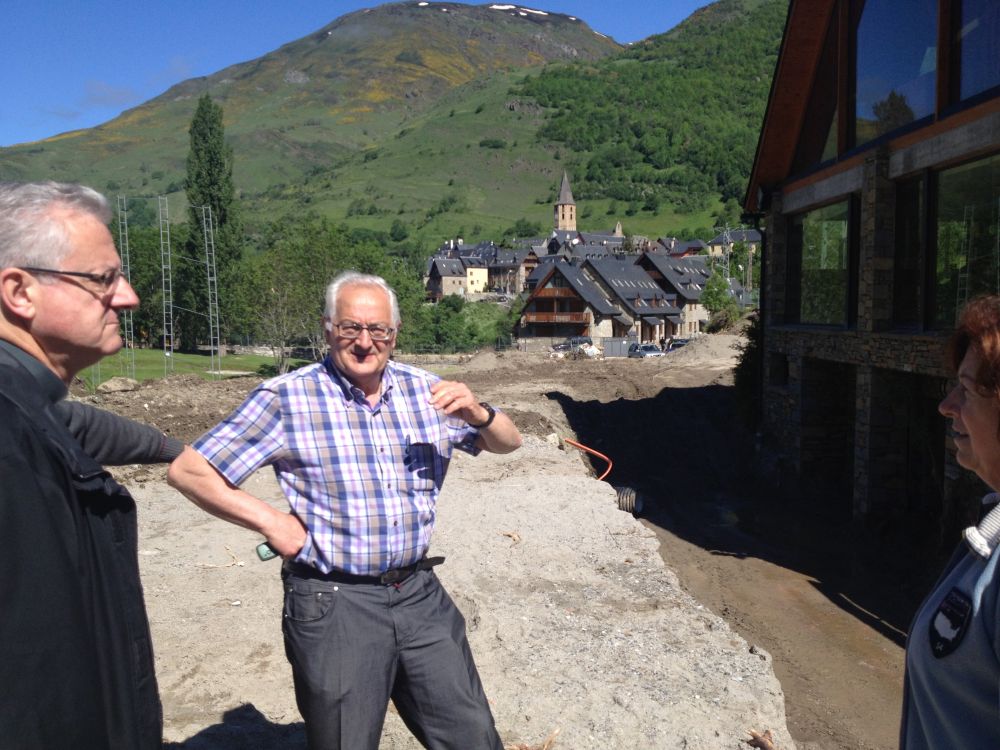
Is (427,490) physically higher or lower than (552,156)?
lower

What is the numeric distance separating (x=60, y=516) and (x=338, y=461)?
1.34 meters

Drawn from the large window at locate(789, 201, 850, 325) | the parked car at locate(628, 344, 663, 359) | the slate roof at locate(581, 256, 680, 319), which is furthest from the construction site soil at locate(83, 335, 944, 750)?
the slate roof at locate(581, 256, 680, 319)

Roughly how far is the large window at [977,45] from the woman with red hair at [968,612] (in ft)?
28.6

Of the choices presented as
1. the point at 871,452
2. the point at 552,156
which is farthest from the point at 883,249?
the point at 552,156

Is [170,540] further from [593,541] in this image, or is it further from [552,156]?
[552,156]

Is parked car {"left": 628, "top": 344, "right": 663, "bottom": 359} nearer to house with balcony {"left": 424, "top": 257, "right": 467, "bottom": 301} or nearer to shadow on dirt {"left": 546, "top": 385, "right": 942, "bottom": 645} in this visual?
shadow on dirt {"left": 546, "top": 385, "right": 942, "bottom": 645}

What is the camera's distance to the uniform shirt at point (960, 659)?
164 cm

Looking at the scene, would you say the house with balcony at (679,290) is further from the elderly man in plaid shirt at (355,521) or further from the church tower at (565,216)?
the elderly man in plaid shirt at (355,521)

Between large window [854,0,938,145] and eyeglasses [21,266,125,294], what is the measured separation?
10.7 metres

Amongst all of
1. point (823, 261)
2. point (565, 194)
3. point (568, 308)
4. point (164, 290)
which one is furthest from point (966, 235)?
point (565, 194)

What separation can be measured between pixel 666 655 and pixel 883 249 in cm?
738

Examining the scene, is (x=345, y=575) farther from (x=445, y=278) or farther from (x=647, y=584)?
(x=445, y=278)

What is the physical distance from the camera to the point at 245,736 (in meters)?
4.65

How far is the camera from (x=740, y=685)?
6.07 m
